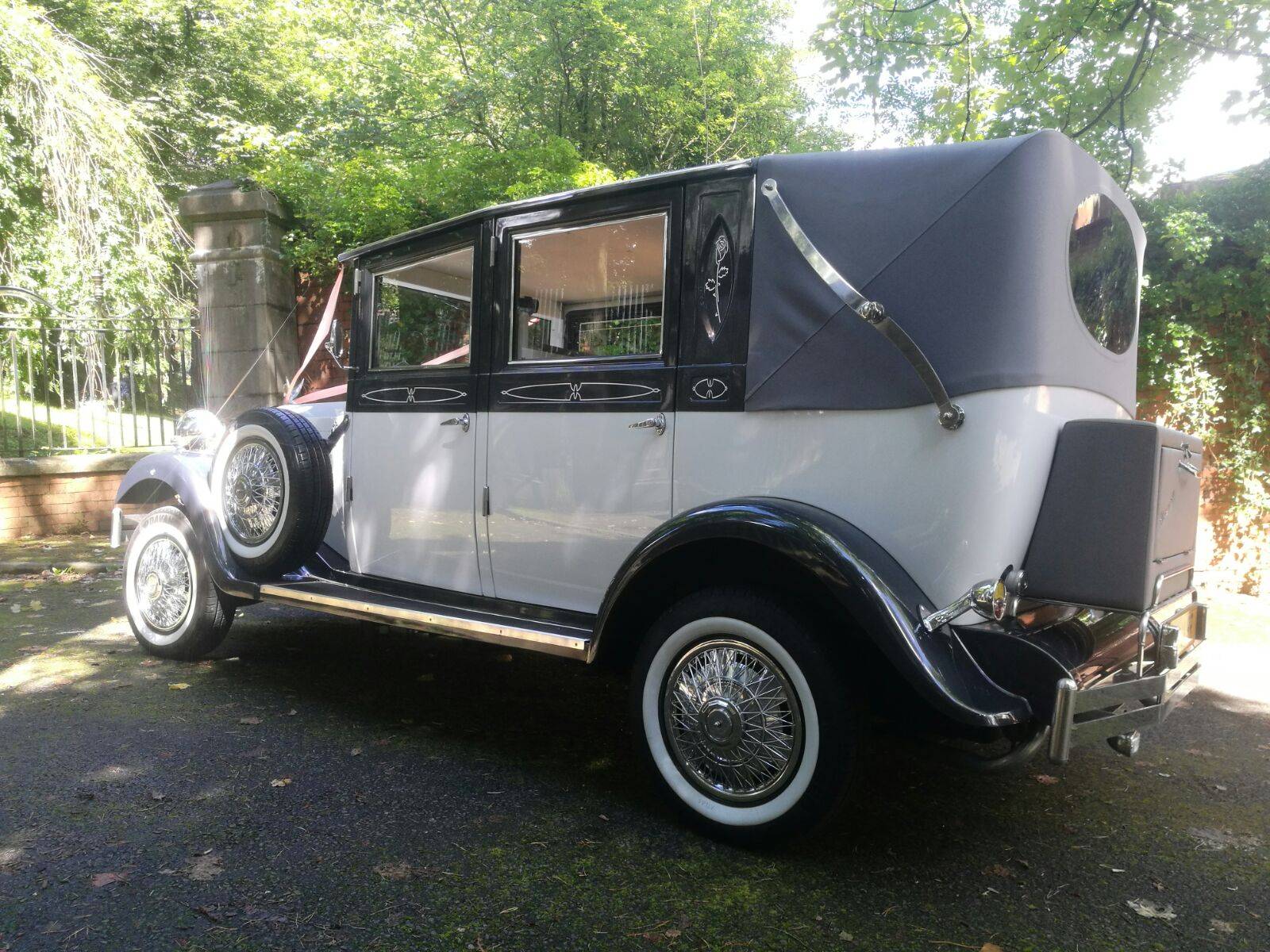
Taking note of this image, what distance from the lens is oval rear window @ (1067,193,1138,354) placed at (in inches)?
113

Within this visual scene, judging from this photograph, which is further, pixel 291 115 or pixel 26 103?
pixel 291 115

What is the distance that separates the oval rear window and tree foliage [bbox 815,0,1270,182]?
11.5 feet

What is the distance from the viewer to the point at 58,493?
8.71m

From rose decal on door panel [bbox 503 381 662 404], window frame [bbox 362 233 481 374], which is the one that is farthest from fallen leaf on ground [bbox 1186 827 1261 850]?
window frame [bbox 362 233 481 374]

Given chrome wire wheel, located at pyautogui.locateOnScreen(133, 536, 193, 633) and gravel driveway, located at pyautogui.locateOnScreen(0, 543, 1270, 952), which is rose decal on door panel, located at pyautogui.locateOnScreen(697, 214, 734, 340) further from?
chrome wire wheel, located at pyautogui.locateOnScreen(133, 536, 193, 633)

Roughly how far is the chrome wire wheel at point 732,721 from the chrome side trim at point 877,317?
3.13 feet

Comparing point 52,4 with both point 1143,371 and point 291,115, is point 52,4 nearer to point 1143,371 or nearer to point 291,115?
point 291,115

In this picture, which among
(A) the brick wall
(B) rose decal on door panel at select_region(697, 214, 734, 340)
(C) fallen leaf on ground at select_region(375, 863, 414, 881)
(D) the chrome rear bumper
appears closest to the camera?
(D) the chrome rear bumper

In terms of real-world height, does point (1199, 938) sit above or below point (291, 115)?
below

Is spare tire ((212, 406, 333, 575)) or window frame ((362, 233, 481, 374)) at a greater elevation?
window frame ((362, 233, 481, 374))

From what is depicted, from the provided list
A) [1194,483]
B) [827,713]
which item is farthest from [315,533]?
[1194,483]

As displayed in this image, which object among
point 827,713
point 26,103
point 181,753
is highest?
point 26,103

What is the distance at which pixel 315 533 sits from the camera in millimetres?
4238

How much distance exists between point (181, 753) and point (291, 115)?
15291 millimetres
